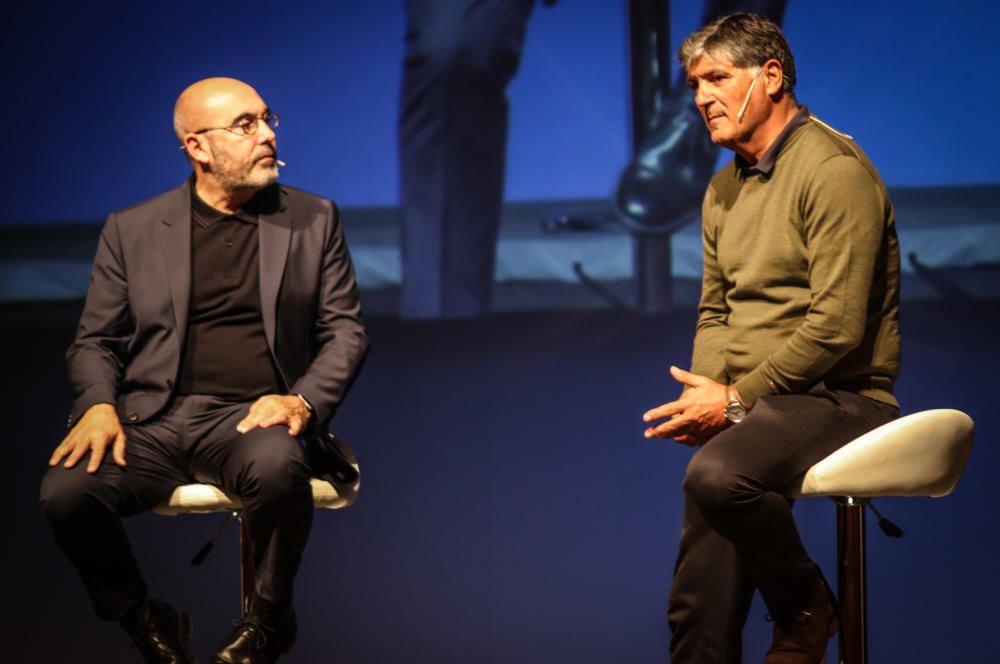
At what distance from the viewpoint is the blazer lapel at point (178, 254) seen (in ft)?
8.68

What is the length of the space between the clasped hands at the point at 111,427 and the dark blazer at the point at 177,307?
69 millimetres

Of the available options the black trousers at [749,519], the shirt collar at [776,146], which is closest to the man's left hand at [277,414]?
the black trousers at [749,519]

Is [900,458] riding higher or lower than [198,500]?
higher

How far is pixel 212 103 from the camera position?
275 cm

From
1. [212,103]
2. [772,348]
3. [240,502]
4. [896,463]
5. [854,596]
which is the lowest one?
[854,596]

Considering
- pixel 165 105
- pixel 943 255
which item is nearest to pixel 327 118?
pixel 165 105

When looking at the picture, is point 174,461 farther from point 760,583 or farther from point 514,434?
point 514,434

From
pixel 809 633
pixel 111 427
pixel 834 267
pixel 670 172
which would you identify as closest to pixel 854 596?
pixel 809 633

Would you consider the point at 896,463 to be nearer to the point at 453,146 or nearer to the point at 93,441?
the point at 93,441

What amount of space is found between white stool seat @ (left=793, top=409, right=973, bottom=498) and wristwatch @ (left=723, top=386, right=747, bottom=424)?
21cm

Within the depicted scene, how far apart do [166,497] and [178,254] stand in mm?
568

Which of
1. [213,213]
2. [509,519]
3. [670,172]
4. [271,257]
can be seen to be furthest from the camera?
[670,172]

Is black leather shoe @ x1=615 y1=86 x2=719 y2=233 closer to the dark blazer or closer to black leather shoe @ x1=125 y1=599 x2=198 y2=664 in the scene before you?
the dark blazer

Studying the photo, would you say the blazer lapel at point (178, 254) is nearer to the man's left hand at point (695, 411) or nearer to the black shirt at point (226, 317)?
the black shirt at point (226, 317)
